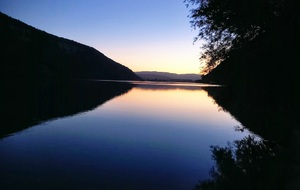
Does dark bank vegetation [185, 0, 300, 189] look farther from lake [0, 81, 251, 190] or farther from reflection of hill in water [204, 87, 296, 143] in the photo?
lake [0, 81, 251, 190]

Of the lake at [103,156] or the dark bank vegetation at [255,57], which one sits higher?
the dark bank vegetation at [255,57]

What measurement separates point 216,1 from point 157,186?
1166 centimetres

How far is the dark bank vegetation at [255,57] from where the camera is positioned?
43.1 feet

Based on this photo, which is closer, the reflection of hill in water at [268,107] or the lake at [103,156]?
the lake at [103,156]

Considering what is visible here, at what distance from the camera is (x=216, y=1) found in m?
17.3

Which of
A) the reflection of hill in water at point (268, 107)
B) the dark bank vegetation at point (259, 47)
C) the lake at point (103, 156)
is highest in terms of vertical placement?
the dark bank vegetation at point (259, 47)

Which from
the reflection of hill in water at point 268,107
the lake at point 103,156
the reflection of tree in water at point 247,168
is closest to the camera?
the reflection of tree in water at point 247,168

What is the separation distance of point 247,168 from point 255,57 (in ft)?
20.1

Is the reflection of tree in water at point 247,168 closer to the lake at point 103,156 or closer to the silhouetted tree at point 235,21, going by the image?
the lake at point 103,156

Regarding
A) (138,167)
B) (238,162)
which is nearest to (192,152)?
(238,162)

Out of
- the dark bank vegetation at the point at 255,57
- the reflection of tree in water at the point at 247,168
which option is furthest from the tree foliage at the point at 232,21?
the reflection of tree in water at the point at 247,168

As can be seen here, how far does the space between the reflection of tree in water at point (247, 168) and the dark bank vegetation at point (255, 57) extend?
0.04 meters

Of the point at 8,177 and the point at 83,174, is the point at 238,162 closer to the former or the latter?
the point at 83,174

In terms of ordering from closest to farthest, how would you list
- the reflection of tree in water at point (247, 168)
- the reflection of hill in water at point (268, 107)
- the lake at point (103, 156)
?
the reflection of tree in water at point (247, 168) → the lake at point (103, 156) → the reflection of hill in water at point (268, 107)
